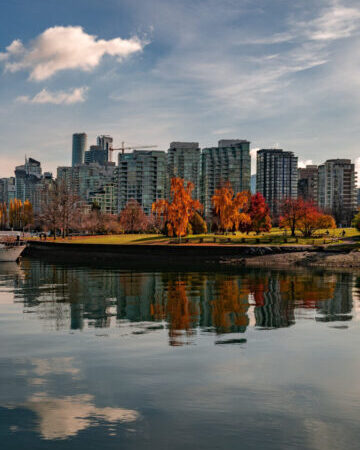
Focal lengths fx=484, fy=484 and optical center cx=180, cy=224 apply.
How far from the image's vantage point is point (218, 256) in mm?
70062

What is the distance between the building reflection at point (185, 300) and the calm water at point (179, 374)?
20 cm

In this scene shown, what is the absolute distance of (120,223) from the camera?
131375 mm

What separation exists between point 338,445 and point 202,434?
289 centimetres

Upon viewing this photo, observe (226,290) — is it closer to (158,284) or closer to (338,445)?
(158,284)

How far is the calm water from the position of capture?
35.4ft

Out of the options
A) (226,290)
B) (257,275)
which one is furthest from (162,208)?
(226,290)

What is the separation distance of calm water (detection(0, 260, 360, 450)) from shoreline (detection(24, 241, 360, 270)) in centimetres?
3500

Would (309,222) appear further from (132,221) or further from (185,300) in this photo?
(185,300)

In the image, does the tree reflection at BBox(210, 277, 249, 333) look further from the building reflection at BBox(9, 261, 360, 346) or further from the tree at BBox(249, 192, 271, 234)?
the tree at BBox(249, 192, 271, 234)

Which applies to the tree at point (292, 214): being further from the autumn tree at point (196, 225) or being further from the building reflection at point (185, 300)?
the building reflection at point (185, 300)

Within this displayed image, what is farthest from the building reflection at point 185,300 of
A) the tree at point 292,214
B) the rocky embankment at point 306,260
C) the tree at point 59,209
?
the tree at point 59,209

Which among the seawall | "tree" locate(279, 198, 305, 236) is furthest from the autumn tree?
the seawall

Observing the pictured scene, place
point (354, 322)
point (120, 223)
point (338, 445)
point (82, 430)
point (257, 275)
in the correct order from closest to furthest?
1. point (338, 445)
2. point (82, 430)
3. point (354, 322)
4. point (257, 275)
5. point (120, 223)

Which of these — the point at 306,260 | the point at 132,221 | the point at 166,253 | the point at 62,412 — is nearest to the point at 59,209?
the point at 132,221
